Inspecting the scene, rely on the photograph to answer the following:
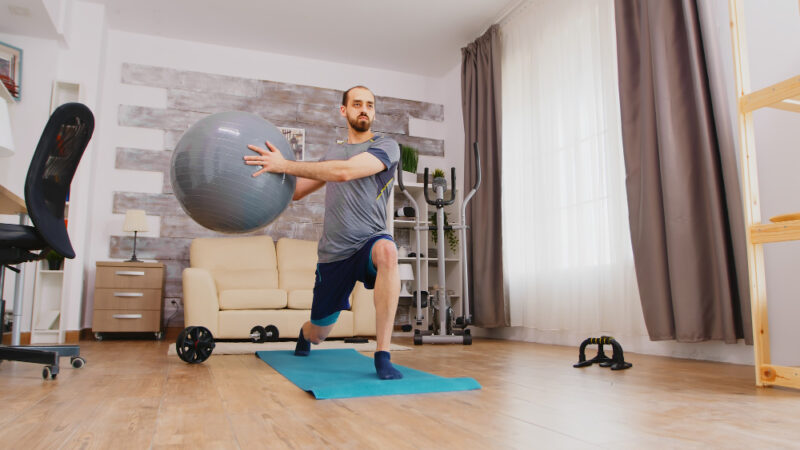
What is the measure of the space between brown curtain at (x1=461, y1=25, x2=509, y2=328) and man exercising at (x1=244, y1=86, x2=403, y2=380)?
2526 mm

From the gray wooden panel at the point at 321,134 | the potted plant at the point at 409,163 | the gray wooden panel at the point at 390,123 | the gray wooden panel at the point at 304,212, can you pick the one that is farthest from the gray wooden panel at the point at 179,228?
the gray wooden panel at the point at 390,123

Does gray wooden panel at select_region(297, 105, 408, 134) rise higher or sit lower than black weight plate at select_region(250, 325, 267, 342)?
higher

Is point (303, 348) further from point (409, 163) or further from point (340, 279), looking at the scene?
point (409, 163)

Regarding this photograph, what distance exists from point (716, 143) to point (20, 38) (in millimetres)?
5198

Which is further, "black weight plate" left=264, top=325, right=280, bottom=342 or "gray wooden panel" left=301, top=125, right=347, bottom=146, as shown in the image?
"gray wooden panel" left=301, top=125, right=347, bottom=146

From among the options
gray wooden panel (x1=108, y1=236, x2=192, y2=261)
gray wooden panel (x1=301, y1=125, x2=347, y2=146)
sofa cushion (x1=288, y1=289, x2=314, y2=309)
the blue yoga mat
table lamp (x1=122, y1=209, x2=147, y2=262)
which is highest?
gray wooden panel (x1=301, y1=125, x2=347, y2=146)

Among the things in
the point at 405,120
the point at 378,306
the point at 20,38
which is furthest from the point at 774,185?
the point at 20,38

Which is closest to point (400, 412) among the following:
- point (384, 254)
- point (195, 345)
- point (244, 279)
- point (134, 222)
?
point (384, 254)

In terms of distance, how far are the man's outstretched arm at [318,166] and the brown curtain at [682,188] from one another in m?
1.74

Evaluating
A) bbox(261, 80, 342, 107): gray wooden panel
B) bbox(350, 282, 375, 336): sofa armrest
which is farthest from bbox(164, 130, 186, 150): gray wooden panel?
bbox(350, 282, 375, 336): sofa armrest

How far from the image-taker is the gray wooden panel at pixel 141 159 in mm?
5117

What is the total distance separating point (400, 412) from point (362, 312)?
3069mm

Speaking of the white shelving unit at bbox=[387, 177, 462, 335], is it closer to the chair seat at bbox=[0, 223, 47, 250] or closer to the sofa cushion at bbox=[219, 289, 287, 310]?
the sofa cushion at bbox=[219, 289, 287, 310]

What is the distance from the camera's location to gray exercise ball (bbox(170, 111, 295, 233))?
1872 mm
